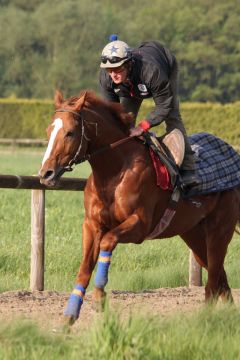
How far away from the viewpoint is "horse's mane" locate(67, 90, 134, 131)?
7312mm

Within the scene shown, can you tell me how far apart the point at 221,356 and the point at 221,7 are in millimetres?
91678

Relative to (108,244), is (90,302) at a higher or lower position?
lower

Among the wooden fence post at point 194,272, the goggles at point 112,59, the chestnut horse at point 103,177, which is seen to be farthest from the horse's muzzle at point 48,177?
the wooden fence post at point 194,272

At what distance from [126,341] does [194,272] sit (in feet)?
16.3

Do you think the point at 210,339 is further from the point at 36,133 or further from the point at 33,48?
the point at 33,48

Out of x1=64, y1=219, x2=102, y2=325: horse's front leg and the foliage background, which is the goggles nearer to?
x1=64, y1=219, x2=102, y2=325: horse's front leg

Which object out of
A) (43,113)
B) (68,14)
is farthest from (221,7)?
(43,113)

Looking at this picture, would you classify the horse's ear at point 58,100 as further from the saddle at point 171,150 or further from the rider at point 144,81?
the saddle at point 171,150

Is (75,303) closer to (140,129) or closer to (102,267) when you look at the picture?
(102,267)

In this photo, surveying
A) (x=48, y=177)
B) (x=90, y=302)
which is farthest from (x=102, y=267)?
(x=90, y=302)

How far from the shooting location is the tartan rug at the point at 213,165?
8336mm

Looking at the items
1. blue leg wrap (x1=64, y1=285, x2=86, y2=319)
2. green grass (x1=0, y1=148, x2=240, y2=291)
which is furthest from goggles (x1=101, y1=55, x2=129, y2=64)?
green grass (x1=0, y1=148, x2=240, y2=291)

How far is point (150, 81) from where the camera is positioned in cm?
754

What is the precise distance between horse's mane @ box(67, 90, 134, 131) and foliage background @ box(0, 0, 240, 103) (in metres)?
64.0
